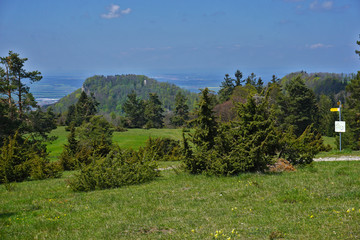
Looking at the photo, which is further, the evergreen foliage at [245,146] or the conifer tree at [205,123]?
the conifer tree at [205,123]

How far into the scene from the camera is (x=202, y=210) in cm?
879

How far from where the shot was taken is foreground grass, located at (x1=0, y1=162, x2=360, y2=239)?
271 inches

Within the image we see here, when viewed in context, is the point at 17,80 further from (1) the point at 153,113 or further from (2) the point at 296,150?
(1) the point at 153,113

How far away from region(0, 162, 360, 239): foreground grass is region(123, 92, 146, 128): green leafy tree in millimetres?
80765

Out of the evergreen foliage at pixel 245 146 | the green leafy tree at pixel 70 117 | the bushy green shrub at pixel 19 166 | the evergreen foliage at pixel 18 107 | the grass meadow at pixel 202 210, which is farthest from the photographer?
the green leafy tree at pixel 70 117

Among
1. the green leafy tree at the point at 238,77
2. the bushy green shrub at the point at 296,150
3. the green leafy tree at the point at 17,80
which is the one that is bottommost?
the bushy green shrub at the point at 296,150

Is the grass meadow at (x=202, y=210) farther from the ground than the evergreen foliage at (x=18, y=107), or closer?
closer

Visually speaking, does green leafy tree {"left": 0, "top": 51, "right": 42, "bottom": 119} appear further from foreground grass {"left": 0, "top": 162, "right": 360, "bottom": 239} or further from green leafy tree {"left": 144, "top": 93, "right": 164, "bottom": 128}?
green leafy tree {"left": 144, "top": 93, "right": 164, "bottom": 128}

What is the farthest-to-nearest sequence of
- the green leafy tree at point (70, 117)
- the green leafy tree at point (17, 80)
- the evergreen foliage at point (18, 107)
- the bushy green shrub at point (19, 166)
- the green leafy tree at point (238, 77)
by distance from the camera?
the green leafy tree at point (70, 117), the green leafy tree at point (238, 77), the green leafy tree at point (17, 80), the evergreen foliage at point (18, 107), the bushy green shrub at point (19, 166)

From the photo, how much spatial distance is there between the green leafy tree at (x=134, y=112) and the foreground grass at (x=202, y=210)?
8077cm

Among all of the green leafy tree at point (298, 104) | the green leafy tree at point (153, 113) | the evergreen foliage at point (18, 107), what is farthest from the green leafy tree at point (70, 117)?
the green leafy tree at point (298, 104)

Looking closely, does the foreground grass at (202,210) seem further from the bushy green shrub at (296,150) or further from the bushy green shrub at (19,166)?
the bushy green shrub at (19,166)

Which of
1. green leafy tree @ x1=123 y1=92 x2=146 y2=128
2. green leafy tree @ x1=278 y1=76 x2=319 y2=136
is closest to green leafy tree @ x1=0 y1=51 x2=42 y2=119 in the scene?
green leafy tree @ x1=278 y1=76 x2=319 y2=136

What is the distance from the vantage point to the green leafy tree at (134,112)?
9369 cm
